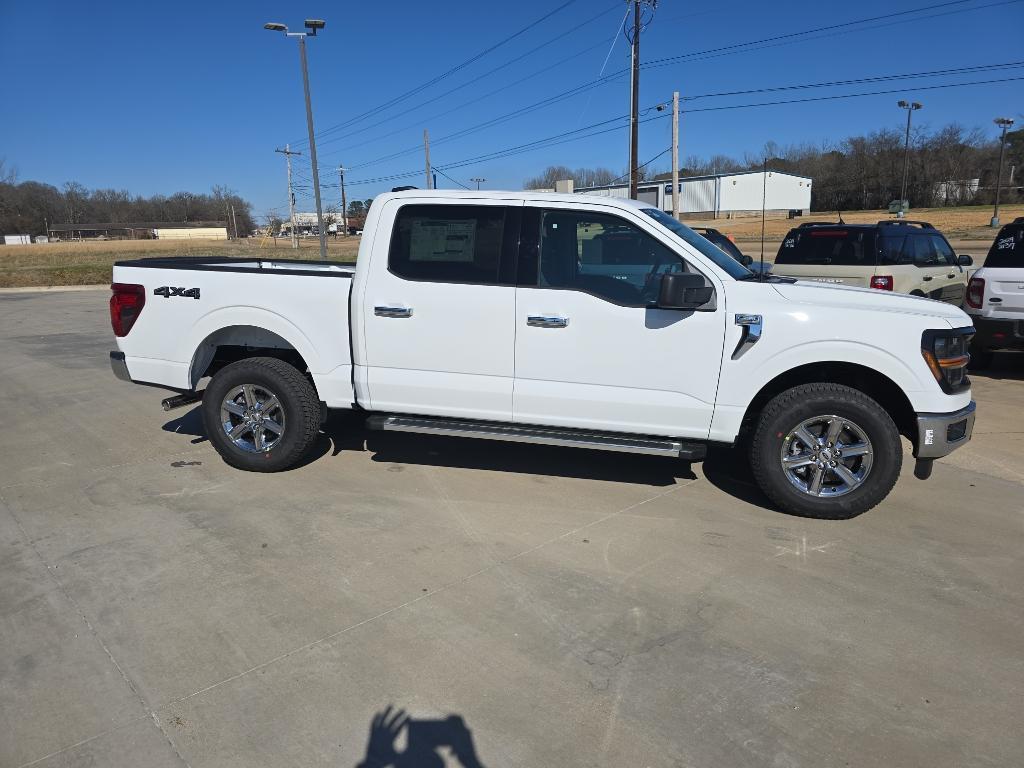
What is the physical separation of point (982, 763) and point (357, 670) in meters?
2.38

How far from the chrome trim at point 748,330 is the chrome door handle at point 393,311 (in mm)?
2151

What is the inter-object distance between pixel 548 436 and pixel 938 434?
94.7 inches

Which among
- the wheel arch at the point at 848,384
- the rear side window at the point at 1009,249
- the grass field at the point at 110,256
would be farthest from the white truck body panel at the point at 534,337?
the grass field at the point at 110,256

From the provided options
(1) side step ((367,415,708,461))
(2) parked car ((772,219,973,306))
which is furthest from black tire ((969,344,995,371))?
(1) side step ((367,415,708,461))

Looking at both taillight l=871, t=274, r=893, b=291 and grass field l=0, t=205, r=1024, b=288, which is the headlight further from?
grass field l=0, t=205, r=1024, b=288

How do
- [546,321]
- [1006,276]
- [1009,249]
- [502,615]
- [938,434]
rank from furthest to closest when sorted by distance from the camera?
[1009,249] < [1006,276] < [546,321] < [938,434] < [502,615]

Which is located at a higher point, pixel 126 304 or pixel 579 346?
pixel 126 304

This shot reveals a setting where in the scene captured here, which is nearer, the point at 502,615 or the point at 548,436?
the point at 502,615

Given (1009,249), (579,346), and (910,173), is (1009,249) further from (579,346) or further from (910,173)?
(910,173)

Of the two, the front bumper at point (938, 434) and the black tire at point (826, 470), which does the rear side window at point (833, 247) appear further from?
the black tire at point (826, 470)

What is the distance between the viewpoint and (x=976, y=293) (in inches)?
319

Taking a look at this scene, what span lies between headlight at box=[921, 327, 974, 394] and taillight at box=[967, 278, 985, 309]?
4.39 metres

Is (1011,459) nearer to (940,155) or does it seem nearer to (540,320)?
(540,320)

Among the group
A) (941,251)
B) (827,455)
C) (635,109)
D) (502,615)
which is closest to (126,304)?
(502,615)
